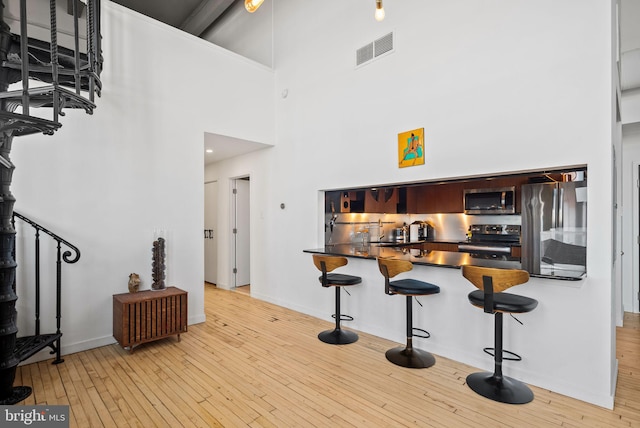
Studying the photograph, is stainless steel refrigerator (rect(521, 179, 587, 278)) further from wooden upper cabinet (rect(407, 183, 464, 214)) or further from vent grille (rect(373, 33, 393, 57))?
vent grille (rect(373, 33, 393, 57))

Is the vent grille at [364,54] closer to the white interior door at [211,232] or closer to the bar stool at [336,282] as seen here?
the bar stool at [336,282]

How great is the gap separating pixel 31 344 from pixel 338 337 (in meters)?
2.88

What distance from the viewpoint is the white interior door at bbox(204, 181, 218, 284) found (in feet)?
22.1

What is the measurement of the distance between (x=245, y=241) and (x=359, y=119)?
11.5ft

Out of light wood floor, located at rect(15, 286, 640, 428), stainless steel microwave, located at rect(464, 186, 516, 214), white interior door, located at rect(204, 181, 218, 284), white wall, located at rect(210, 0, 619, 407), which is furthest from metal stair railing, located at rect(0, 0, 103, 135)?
stainless steel microwave, located at rect(464, 186, 516, 214)

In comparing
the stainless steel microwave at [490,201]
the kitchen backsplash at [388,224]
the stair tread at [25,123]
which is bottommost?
the kitchen backsplash at [388,224]

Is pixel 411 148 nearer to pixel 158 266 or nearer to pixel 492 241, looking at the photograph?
pixel 492 241

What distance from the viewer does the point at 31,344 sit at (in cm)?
290

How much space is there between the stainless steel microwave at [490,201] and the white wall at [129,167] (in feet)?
11.7

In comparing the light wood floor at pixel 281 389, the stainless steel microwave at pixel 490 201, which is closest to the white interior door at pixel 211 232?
the light wood floor at pixel 281 389

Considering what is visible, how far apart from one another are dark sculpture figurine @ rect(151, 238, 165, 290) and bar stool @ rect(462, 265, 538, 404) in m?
3.33

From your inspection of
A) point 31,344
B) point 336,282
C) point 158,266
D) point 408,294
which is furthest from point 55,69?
point 408,294

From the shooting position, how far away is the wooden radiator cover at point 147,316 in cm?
339

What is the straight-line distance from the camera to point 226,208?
6.42m
